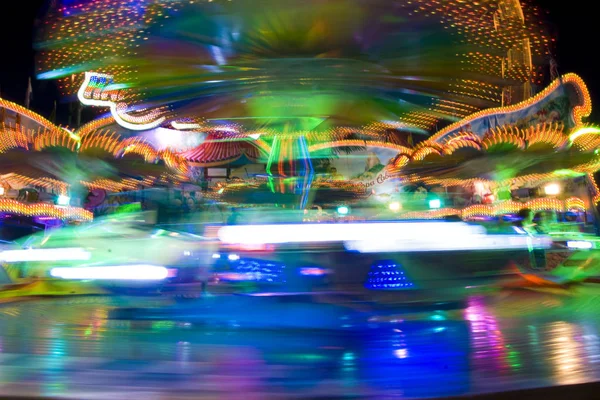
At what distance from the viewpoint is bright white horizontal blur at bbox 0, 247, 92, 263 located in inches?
260

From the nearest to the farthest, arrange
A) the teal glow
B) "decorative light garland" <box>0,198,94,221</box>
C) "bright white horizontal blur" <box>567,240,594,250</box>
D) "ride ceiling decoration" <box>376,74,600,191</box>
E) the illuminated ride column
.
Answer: the illuminated ride column < the teal glow < "bright white horizontal blur" <box>567,240,594,250</box> < "ride ceiling decoration" <box>376,74,600,191</box> < "decorative light garland" <box>0,198,94,221</box>

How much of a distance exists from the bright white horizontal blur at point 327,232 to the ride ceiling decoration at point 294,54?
204 cm

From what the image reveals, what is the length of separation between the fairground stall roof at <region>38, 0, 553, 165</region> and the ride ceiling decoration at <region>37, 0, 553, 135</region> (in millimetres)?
16

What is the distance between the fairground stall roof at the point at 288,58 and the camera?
Answer: 536 centimetres

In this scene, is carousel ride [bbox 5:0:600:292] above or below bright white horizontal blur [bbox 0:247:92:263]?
above

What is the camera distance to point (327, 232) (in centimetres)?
539

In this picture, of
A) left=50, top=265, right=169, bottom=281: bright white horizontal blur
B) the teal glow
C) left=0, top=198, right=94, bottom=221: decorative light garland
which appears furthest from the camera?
left=0, top=198, right=94, bottom=221: decorative light garland

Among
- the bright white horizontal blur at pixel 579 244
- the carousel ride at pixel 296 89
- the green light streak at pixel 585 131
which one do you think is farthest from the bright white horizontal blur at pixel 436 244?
the green light streak at pixel 585 131

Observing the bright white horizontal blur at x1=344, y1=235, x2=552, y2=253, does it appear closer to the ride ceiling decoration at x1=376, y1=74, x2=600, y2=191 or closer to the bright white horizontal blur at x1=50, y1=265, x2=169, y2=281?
the bright white horizontal blur at x1=50, y1=265, x2=169, y2=281

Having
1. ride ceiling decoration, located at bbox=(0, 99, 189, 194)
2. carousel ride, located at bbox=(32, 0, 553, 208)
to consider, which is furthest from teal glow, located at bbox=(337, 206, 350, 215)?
ride ceiling decoration, located at bbox=(0, 99, 189, 194)

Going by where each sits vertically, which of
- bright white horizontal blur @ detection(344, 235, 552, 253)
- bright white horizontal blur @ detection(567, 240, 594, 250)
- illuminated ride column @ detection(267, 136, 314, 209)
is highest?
illuminated ride column @ detection(267, 136, 314, 209)

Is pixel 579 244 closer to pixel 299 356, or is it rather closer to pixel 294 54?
pixel 294 54

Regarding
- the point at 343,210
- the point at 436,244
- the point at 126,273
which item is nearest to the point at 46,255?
the point at 126,273

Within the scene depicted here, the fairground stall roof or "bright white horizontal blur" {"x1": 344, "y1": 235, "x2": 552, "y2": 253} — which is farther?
"bright white horizontal blur" {"x1": 344, "y1": 235, "x2": 552, "y2": 253}
